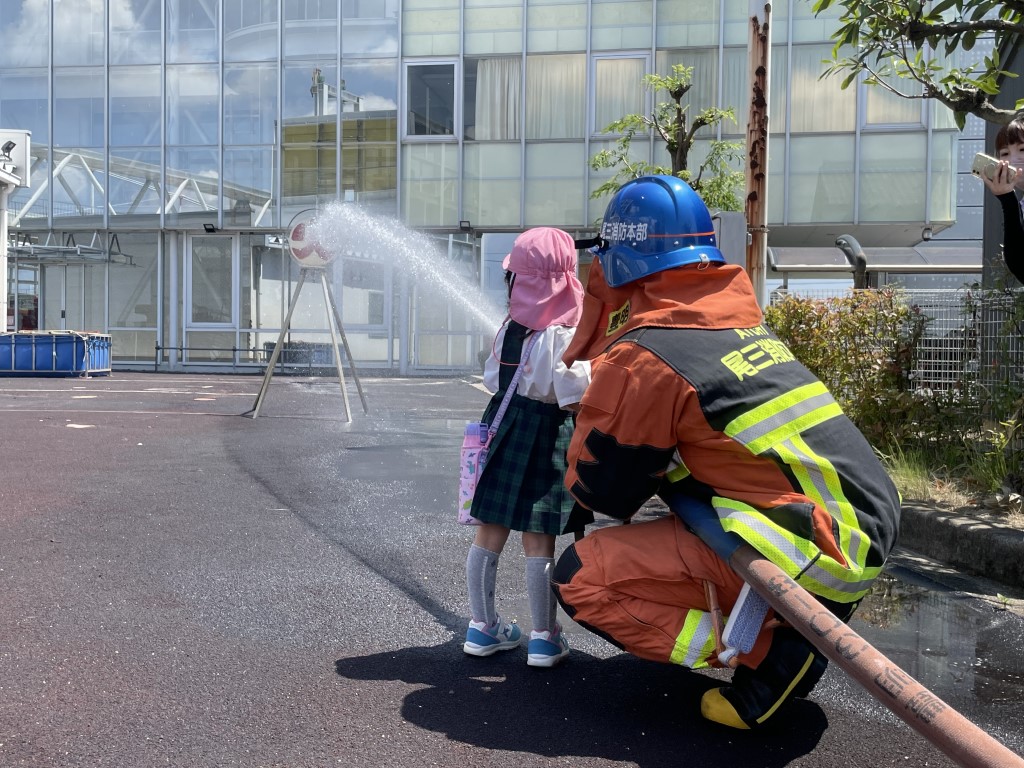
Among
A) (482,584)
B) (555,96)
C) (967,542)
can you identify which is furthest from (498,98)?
(482,584)

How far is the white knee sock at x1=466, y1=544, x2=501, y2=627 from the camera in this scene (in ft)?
12.4

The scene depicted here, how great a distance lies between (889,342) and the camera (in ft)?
24.5

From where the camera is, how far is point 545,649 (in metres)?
3.61

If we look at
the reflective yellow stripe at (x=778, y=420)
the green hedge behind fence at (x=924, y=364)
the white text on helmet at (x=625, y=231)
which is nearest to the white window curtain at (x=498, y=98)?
the green hedge behind fence at (x=924, y=364)

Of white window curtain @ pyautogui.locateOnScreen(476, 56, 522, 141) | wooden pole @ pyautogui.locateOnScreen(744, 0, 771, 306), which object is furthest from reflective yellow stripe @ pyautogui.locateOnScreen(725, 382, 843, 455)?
white window curtain @ pyautogui.locateOnScreen(476, 56, 522, 141)

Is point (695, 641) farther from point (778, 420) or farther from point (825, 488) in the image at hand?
point (778, 420)

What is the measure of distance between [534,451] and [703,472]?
875 millimetres

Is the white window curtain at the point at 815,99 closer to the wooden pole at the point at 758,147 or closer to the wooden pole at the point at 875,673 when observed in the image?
the wooden pole at the point at 758,147

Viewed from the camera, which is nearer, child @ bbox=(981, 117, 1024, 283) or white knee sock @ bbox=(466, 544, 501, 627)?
white knee sock @ bbox=(466, 544, 501, 627)

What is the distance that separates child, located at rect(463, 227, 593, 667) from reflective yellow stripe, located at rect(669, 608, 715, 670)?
73cm

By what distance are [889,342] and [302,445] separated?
554 centimetres

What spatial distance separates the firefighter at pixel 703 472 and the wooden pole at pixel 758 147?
371 cm

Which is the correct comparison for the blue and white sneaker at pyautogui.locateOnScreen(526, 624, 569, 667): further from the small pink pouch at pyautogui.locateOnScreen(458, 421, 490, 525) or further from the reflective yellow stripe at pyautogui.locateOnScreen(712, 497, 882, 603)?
the reflective yellow stripe at pyautogui.locateOnScreen(712, 497, 882, 603)

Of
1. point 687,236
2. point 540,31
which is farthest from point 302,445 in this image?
point 540,31
